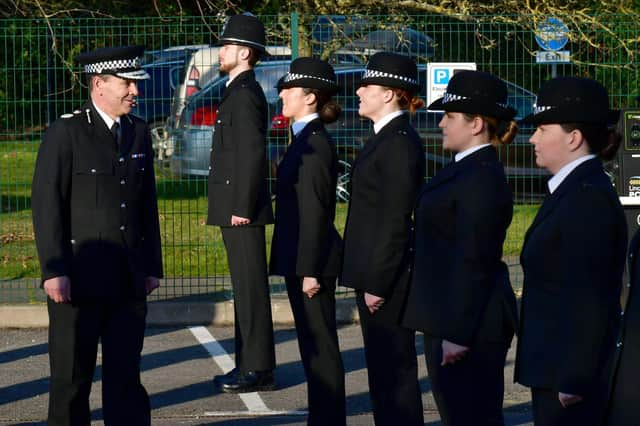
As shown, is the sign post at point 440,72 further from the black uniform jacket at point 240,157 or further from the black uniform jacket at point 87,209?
the black uniform jacket at point 87,209

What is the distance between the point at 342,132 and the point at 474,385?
6.21m

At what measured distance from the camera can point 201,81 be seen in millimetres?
11195

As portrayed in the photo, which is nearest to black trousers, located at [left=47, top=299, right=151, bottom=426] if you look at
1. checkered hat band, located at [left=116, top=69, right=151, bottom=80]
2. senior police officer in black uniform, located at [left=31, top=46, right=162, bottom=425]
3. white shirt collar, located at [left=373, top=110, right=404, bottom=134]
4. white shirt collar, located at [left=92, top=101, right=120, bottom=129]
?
senior police officer in black uniform, located at [left=31, top=46, right=162, bottom=425]

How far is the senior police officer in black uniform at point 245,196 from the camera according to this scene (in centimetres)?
802

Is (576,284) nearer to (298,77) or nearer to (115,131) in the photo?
(115,131)

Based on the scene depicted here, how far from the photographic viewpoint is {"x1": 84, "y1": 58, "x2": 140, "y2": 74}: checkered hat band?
6.25 meters

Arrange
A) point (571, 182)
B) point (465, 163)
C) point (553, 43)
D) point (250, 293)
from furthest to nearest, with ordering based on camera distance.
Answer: point (553, 43) < point (250, 293) < point (465, 163) < point (571, 182)

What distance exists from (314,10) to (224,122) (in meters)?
6.17

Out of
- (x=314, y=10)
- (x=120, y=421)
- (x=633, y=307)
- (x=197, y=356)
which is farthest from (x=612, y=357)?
(x=314, y=10)

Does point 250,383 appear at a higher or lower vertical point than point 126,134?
lower

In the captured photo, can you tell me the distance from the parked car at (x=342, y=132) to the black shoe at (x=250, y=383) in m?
3.05

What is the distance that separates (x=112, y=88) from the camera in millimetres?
6273

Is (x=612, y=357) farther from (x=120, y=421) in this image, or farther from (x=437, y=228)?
(x=120, y=421)

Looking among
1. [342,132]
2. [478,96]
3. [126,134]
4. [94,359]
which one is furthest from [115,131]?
[342,132]
